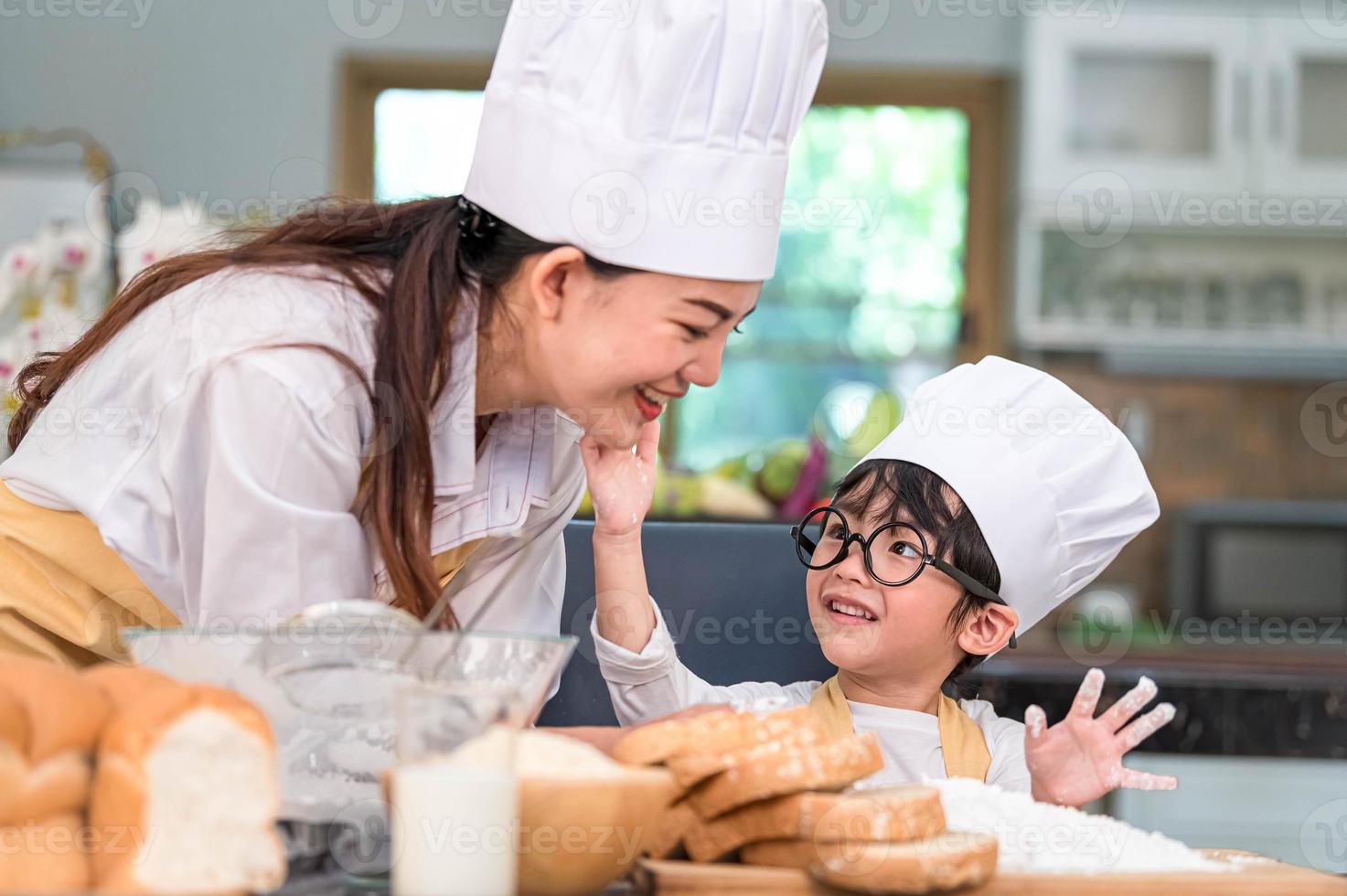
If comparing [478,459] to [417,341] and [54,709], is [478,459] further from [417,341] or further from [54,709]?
[54,709]

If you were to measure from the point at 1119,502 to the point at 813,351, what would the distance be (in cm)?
277

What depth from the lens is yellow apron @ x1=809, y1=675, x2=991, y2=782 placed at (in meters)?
1.43

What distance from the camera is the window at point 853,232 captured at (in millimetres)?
4234

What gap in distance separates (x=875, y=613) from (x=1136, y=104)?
294 cm

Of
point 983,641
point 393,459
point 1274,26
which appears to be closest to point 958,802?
point 393,459

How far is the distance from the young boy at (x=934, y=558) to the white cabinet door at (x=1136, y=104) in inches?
101

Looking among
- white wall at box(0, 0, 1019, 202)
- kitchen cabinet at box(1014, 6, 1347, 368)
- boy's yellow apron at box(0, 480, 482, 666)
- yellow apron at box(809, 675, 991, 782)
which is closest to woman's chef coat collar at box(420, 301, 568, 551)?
boy's yellow apron at box(0, 480, 482, 666)

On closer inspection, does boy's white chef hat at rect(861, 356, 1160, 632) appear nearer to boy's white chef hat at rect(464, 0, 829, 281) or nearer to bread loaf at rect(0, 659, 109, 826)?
boy's white chef hat at rect(464, 0, 829, 281)

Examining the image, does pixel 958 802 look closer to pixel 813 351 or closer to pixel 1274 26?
pixel 813 351

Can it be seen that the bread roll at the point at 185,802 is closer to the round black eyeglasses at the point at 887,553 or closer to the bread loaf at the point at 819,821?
the bread loaf at the point at 819,821

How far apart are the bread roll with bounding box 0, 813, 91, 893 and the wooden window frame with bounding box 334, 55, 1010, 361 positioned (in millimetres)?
3789

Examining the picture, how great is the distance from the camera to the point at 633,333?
117 cm

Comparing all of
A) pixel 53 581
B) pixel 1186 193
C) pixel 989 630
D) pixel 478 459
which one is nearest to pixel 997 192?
pixel 1186 193

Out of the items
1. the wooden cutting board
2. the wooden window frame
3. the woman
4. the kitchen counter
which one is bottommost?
the kitchen counter
